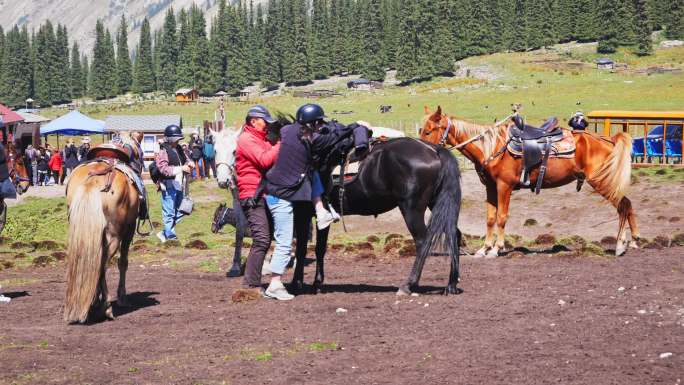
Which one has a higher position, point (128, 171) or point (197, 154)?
point (128, 171)

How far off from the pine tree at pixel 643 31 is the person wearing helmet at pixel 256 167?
11481cm

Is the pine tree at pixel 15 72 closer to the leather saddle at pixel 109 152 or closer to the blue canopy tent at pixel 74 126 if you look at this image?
the blue canopy tent at pixel 74 126

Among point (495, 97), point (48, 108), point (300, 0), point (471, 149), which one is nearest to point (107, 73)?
point (48, 108)

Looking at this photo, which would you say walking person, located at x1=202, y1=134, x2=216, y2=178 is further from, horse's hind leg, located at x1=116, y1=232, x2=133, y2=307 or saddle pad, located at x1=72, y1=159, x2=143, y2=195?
Result: saddle pad, located at x1=72, y1=159, x2=143, y2=195

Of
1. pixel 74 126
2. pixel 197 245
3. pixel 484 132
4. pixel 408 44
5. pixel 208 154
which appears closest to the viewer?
pixel 484 132

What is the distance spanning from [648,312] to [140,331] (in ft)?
17.1

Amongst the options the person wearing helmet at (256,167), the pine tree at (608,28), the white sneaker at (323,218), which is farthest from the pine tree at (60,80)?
the white sneaker at (323,218)

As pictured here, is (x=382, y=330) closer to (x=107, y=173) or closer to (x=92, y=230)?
(x=92, y=230)

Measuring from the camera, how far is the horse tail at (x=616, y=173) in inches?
593

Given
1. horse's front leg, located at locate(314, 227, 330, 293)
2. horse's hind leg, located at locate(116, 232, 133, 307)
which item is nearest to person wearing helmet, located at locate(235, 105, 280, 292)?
horse's front leg, located at locate(314, 227, 330, 293)

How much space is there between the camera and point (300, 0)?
538ft

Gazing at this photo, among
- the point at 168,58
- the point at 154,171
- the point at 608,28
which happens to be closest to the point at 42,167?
the point at 154,171

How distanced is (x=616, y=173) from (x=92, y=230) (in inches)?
348

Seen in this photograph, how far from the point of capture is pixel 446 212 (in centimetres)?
1134
